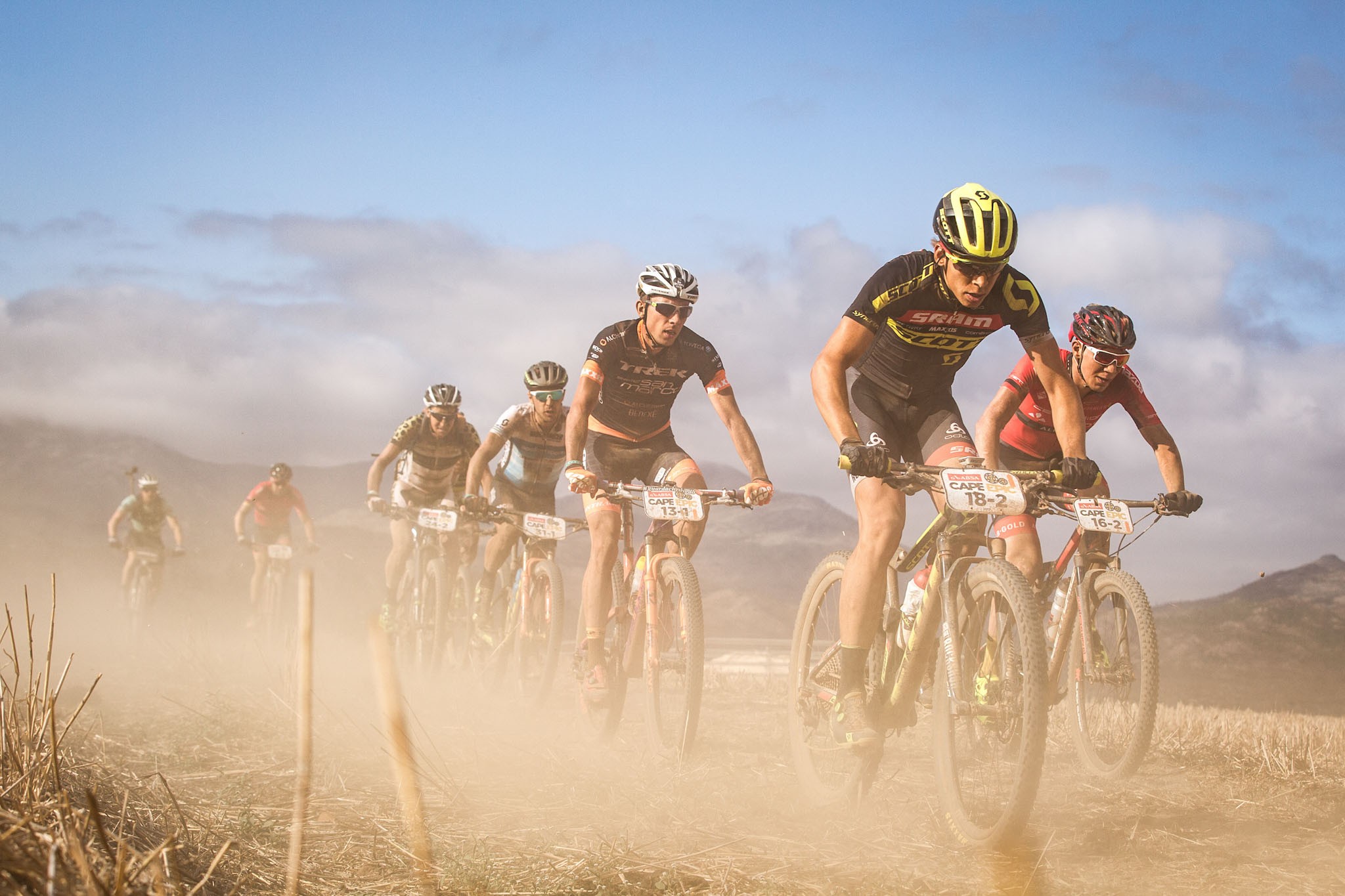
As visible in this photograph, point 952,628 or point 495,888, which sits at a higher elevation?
point 952,628

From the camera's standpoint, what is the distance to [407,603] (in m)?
10.7

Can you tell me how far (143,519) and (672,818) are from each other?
48.4 ft

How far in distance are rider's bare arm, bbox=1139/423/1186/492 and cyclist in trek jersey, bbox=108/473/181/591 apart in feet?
47.8

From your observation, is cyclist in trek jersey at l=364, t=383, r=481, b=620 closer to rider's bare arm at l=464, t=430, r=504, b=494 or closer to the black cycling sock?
rider's bare arm at l=464, t=430, r=504, b=494

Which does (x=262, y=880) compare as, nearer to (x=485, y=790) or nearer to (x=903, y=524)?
(x=485, y=790)

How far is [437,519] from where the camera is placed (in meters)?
9.29

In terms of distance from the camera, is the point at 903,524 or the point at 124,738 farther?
the point at 124,738

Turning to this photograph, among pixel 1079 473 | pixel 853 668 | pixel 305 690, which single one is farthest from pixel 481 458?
pixel 305 690

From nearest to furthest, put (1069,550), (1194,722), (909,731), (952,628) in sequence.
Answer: (952,628) < (1069,550) < (909,731) < (1194,722)

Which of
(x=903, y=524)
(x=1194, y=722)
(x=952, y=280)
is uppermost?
(x=952, y=280)

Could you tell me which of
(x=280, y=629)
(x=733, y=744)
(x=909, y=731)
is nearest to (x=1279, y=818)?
(x=909, y=731)

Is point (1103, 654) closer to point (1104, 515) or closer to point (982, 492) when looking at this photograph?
point (1104, 515)

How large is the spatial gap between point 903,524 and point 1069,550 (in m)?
2.38

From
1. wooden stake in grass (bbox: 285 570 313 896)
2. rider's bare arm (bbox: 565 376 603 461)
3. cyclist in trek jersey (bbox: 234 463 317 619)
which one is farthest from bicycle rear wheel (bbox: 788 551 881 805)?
cyclist in trek jersey (bbox: 234 463 317 619)
